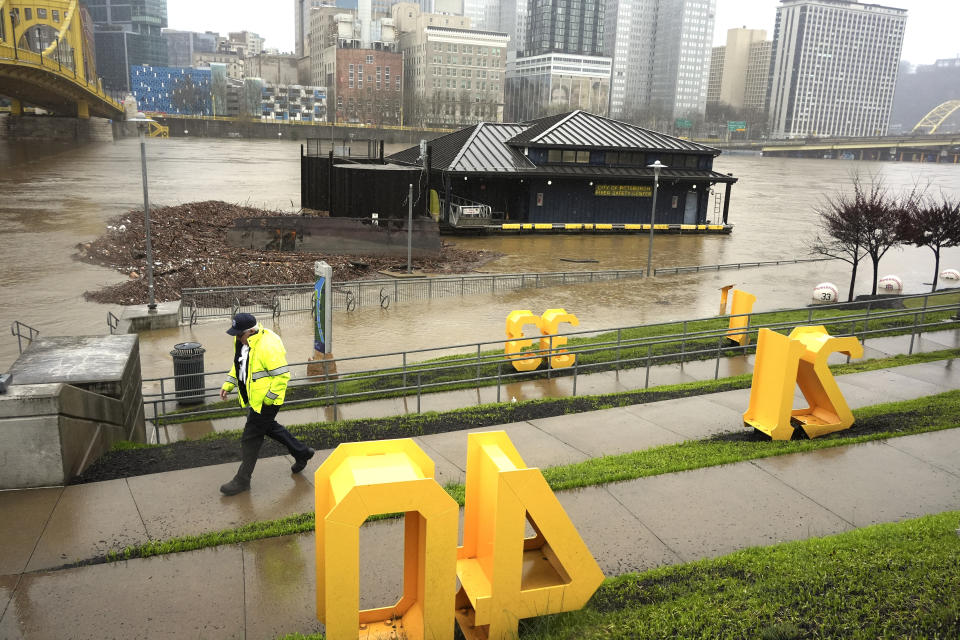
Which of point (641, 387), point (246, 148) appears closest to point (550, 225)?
point (641, 387)

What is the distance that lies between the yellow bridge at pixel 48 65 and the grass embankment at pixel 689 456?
257 ft

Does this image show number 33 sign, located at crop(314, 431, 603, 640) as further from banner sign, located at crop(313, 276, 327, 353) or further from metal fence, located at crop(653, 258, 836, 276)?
metal fence, located at crop(653, 258, 836, 276)

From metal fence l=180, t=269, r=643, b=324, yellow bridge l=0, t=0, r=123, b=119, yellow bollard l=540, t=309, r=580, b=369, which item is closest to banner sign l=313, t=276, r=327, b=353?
yellow bollard l=540, t=309, r=580, b=369

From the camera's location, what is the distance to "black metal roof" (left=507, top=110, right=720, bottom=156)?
46.7m

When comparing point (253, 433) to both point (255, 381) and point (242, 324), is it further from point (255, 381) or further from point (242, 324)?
point (242, 324)

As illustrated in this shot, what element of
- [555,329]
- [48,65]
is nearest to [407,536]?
[555,329]

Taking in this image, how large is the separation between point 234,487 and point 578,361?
31.6 ft

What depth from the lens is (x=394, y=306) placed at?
2412 cm

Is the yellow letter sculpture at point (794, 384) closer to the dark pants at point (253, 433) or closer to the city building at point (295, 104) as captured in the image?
the dark pants at point (253, 433)

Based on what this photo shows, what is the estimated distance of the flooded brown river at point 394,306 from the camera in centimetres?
2067

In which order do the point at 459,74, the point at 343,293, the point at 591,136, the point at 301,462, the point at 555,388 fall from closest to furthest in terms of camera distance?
1. the point at 301,462
2. the point at 555,388
3. the point at 343,293
4. the point at 591,136
5. the point at 459,74

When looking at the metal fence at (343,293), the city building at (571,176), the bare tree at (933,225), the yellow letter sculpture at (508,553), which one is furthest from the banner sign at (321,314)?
the city building at (571,176)

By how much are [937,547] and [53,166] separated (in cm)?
7740

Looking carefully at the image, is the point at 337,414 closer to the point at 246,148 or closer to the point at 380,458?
the point at 380,458
